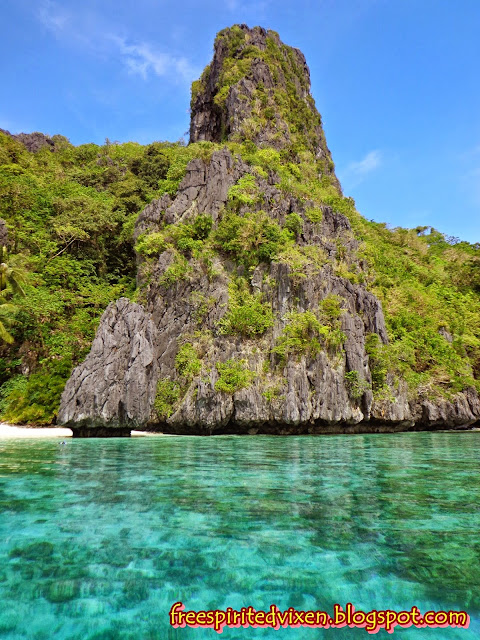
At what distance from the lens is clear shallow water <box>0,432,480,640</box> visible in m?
2.88

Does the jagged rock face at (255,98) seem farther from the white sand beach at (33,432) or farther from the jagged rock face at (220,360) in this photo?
the white sand beach at (33,432)

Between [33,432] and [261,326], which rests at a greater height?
[261,326]

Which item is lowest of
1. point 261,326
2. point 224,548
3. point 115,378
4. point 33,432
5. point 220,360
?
point 33,432

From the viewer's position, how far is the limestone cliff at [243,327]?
1973cm

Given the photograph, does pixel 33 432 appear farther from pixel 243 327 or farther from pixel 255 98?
pixel 255 98

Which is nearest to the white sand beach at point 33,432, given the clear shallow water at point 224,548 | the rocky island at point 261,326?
the rocky island at point 261,326

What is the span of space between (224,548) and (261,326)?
1862 centimetres

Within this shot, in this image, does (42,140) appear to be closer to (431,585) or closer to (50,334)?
(50,334)

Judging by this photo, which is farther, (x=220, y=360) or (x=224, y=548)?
(x=220, y=360)

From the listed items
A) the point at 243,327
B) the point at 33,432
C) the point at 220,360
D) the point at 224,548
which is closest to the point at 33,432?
the point at 33,432

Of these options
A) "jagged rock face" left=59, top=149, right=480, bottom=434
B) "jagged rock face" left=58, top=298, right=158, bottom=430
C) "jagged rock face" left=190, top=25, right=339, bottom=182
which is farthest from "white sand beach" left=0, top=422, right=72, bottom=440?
"jagged rock face" left=190, top=25, right=339, bottom=182

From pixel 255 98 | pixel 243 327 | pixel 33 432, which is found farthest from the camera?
pixel 255 98

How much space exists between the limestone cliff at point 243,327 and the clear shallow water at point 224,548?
11865mm

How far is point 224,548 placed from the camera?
405cm
